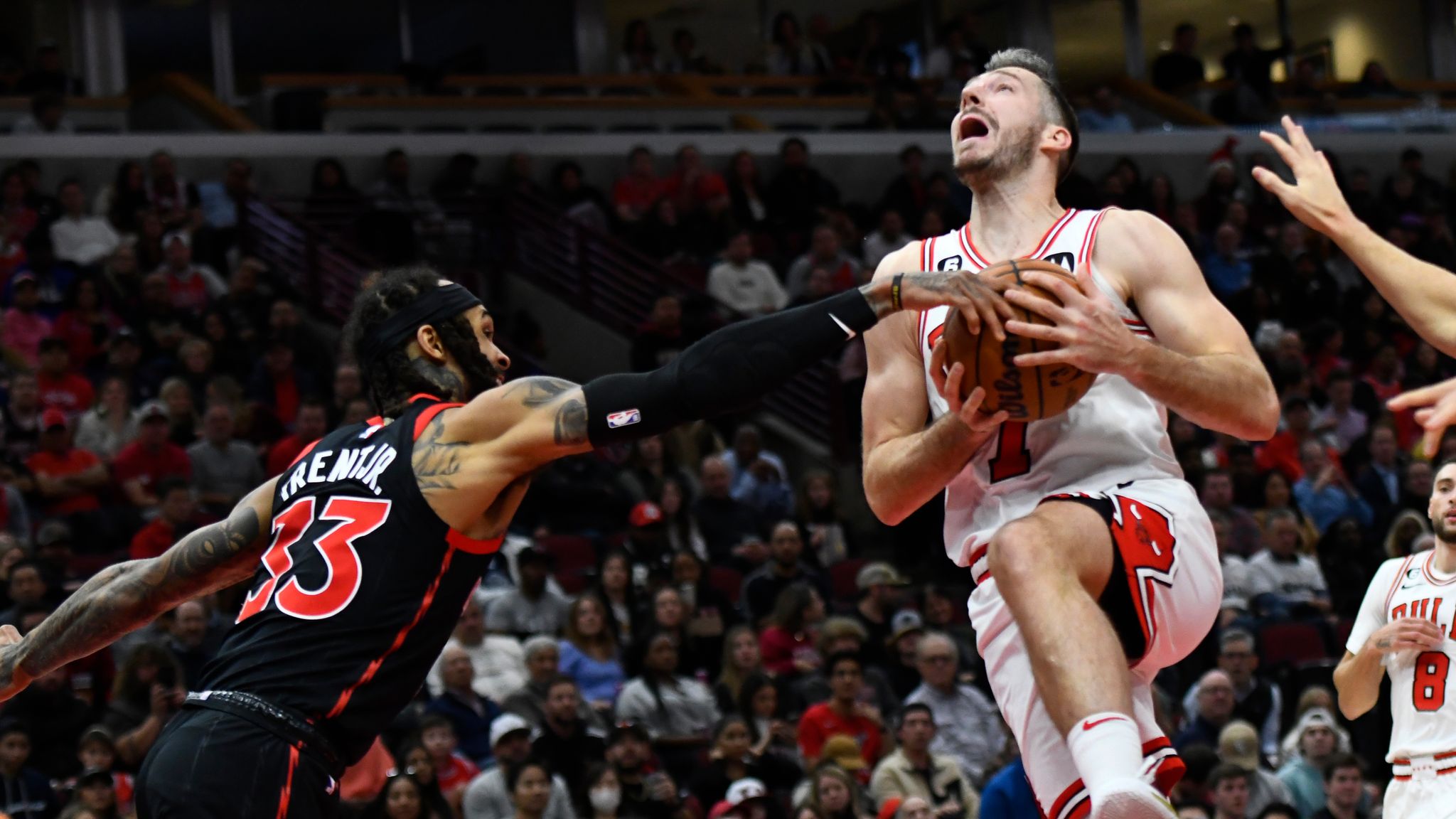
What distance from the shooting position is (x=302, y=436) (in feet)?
39.2

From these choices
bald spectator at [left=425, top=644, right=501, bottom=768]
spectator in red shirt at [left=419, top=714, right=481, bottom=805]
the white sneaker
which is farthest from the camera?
bald spectator at [left=425, top=644, right=501, bottom=768]

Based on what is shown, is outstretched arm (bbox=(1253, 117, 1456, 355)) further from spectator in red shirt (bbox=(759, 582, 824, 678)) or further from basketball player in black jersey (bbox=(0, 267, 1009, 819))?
spectator in red shirt (bbox=(759, 582, 824, 678))

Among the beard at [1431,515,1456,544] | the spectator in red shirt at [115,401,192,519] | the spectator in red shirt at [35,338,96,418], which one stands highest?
the spectator in red shirt at [35,338,96,418]

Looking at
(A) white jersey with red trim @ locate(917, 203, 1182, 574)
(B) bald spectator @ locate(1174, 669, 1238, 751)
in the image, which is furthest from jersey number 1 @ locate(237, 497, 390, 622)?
(B) bald spectator @ locate(1174, 669, 1238, 751)

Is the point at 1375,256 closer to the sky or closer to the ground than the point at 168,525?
closer to the sky

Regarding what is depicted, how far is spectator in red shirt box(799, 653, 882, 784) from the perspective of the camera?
10.5 meters

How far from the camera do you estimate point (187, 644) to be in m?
9.95

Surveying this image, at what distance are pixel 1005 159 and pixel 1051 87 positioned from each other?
11.4 inches

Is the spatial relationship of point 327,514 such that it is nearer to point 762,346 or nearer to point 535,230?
point 762,346

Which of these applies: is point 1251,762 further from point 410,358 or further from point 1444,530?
point 410,358

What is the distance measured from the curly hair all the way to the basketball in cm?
124

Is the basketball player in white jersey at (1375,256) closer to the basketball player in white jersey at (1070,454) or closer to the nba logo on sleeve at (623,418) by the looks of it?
the basketball player in white jersey at (1070,454)

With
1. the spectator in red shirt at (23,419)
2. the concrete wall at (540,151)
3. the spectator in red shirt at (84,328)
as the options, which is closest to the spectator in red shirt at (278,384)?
the spectator in red shirt at (84,328)

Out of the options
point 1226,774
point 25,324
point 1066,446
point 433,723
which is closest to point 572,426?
point 1066,446
